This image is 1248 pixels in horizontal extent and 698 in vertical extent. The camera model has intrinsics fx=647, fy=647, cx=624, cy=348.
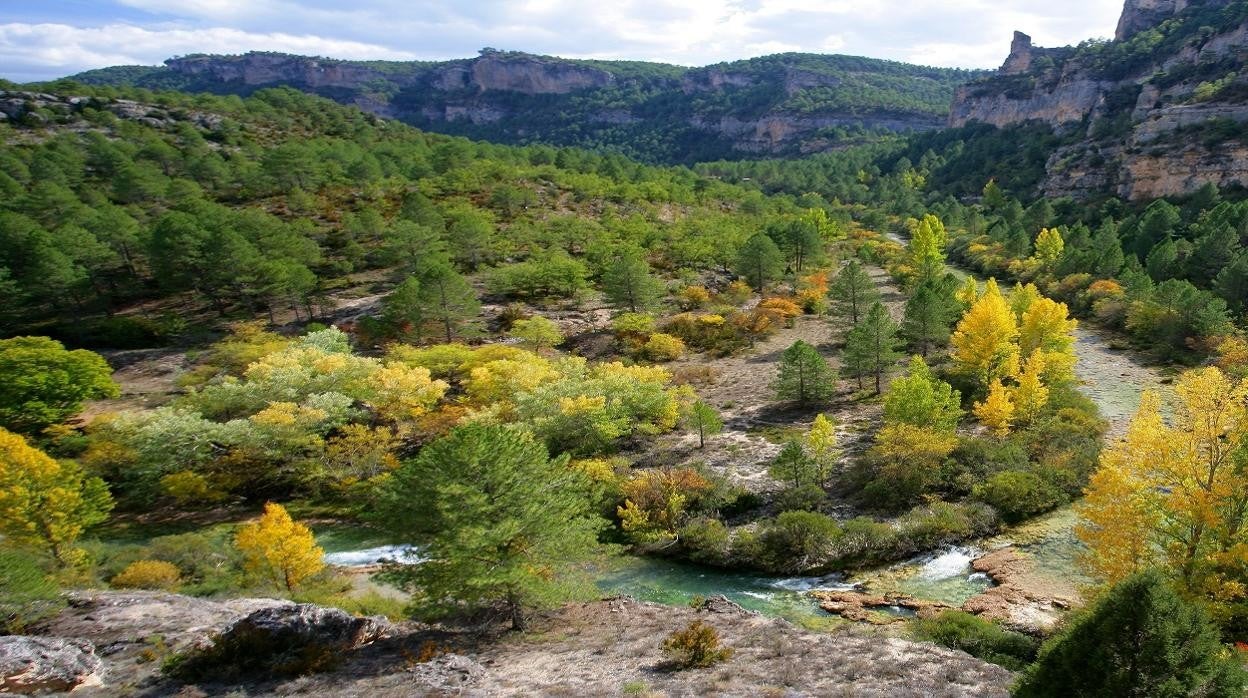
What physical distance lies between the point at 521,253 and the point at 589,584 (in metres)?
56.8

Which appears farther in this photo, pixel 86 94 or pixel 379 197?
pixel 86 94

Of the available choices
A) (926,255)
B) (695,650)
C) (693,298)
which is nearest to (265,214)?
(693,298)

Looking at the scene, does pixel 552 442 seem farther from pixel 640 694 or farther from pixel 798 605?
pixel 640 694

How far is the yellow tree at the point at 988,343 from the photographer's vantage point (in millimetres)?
40125

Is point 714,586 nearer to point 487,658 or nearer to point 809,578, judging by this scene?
point 809,578

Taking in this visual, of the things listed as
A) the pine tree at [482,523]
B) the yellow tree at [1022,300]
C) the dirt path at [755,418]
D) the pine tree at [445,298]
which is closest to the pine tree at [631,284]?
the dirt path at [755,418]

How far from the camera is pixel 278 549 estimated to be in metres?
23.2

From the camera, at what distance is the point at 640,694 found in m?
15.6

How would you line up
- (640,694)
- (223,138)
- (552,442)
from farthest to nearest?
(223,138)
(552,442)
(640,694)

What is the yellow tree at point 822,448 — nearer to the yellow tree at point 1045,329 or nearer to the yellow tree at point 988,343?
the yellow tree at point 988,343

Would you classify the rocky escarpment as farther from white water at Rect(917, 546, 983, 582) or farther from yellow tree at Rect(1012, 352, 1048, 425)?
white water at Rect(917, 546, 983, 582)

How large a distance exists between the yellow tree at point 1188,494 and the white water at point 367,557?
26.4 m

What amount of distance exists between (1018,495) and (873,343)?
14.8 m

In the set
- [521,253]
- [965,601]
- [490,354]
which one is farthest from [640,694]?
[521,253]
